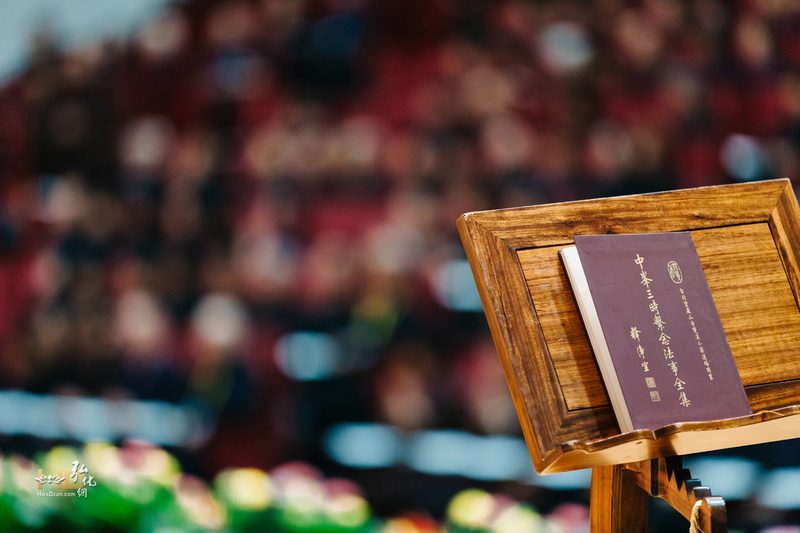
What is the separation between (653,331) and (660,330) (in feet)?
0.04

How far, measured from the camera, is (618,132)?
2227 mm

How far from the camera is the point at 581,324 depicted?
785 millimetres

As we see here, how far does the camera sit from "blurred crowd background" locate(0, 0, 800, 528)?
7.00 feet

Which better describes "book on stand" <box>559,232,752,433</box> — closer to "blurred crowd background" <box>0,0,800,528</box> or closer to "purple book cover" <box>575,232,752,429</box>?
"purple book cover" <box>575,232,752,429</box>

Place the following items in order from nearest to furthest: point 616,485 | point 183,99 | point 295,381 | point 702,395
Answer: point 702,395, point 616,485, point 295,381, point 183,99

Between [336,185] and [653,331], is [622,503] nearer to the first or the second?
[653,331]

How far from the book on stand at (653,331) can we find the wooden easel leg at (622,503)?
0.24 m

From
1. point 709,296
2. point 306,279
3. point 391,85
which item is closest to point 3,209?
point 306,279

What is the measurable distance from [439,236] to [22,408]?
158 centimetres

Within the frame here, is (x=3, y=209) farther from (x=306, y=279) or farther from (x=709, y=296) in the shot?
(x=709, y=296)

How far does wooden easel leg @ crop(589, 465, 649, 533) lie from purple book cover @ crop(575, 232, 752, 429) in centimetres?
24
